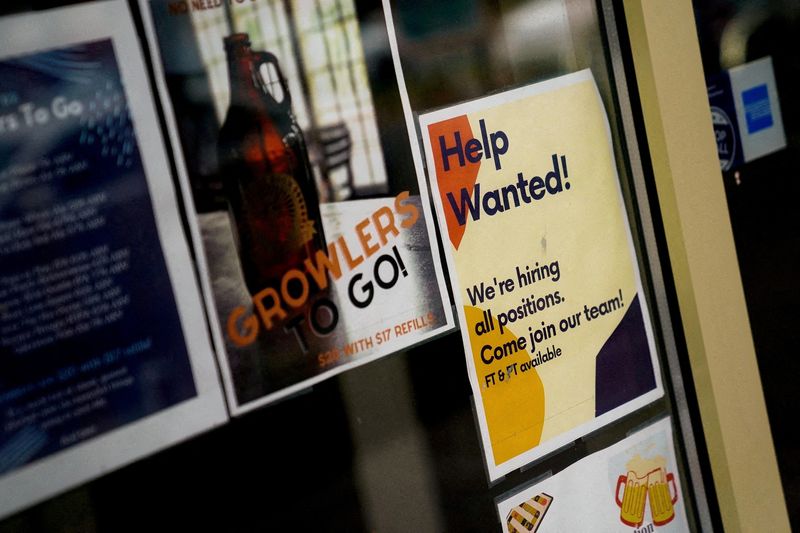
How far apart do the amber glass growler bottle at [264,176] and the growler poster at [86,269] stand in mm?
78

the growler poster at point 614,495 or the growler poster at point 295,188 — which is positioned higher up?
the growler poster at point 295,188

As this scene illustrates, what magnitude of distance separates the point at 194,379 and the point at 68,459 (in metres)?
0.15

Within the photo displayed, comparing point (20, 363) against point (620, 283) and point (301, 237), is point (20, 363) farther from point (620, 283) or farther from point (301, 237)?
point (620, 283)

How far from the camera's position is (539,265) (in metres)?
1.22

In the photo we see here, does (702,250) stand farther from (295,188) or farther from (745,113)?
(295,188)

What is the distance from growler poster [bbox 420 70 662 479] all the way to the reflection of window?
10 centimetres

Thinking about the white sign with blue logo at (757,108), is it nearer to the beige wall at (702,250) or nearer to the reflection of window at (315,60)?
the beige wall at (702,250)

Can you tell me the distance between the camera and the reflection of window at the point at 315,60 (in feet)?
3.06

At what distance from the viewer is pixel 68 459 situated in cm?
84

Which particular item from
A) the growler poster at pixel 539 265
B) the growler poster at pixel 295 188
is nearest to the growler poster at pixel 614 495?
the growler poster at pixel 539 265

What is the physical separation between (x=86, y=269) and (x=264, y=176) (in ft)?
0.75

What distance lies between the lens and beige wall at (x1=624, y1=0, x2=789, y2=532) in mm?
1317

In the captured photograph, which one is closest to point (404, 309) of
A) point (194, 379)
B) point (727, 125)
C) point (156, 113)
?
point (194, 379)

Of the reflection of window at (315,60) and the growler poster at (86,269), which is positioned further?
the reflection of window at (315,60)
